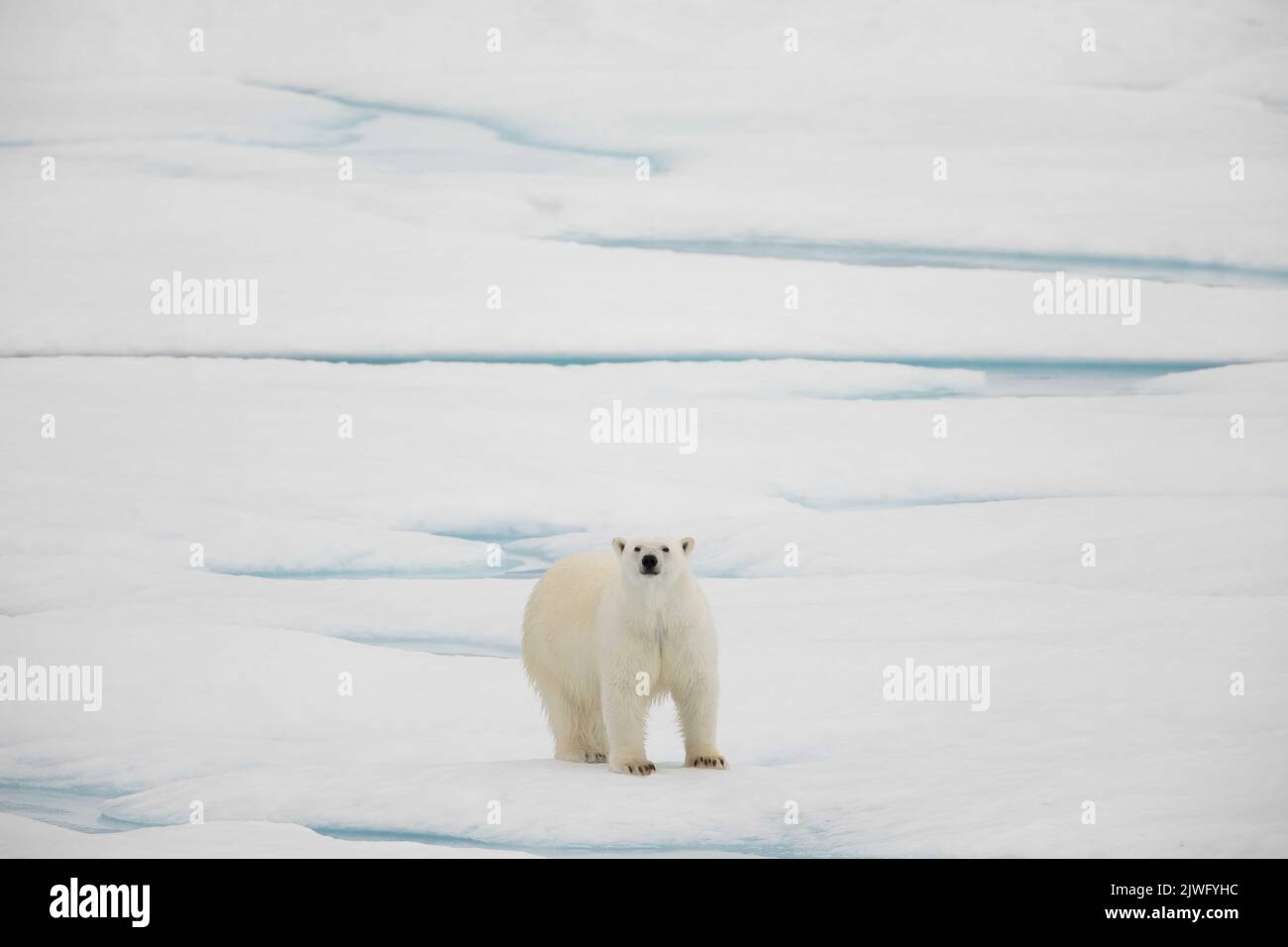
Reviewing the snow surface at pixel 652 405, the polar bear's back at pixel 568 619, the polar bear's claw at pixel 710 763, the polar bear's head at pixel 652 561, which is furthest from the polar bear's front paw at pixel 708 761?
the polar bear's head at pixel 652 561

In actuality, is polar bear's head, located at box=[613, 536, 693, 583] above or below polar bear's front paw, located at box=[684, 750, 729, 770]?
above

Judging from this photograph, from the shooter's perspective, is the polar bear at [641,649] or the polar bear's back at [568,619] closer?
the polar bear at [641,649]

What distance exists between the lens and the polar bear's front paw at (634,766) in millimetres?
5726

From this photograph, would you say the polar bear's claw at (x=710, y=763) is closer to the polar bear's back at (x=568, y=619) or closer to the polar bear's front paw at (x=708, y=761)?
the polar bear's front paw at (x=708, y=761)

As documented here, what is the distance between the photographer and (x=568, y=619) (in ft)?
20.2

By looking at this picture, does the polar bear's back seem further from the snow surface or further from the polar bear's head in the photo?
the snow surface

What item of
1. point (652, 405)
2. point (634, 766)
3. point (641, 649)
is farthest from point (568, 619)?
point (652, 405)

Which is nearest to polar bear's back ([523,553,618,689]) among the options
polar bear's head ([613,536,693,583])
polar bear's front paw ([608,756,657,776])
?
polar bear's head ([613,536,693,583])

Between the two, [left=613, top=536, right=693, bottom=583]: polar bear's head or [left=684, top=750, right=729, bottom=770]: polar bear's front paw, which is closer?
[left=613, top=536, right=693, bottom=583]: polar bear's head

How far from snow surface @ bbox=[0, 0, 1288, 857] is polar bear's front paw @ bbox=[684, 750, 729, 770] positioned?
15cm

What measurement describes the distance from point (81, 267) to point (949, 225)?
5575 mm

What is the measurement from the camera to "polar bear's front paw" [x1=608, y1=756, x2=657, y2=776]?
225 inches
